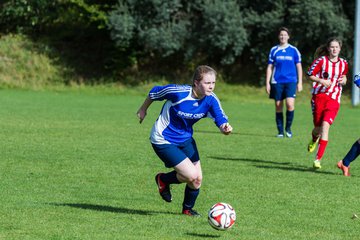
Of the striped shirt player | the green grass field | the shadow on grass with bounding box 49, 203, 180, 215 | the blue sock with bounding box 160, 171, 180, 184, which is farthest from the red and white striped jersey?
the shadow on grass with bounding box 49, 203, 180, 215

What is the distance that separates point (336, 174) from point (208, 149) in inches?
119

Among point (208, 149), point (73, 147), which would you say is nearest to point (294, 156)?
point (208, 149)

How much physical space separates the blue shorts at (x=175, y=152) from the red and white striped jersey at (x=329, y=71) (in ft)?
12.9

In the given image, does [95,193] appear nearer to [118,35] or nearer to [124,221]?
[124,221]

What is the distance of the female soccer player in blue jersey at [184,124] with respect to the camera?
7.00 m

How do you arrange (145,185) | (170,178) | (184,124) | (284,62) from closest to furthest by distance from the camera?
(184,124)
(170,178)
(145,185)
(284,62)

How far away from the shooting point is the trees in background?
29844 millimetres

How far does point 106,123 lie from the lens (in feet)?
55.4

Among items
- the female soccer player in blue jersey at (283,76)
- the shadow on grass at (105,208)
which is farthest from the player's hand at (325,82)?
the female soccer player in blue jersey at (283,76)

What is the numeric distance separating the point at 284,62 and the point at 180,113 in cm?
846

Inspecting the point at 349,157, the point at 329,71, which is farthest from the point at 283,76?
the point at 349,157

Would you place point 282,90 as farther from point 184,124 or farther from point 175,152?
point 175,152

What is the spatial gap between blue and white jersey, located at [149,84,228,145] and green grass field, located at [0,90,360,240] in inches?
29.3

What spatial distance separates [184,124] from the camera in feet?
23.4
